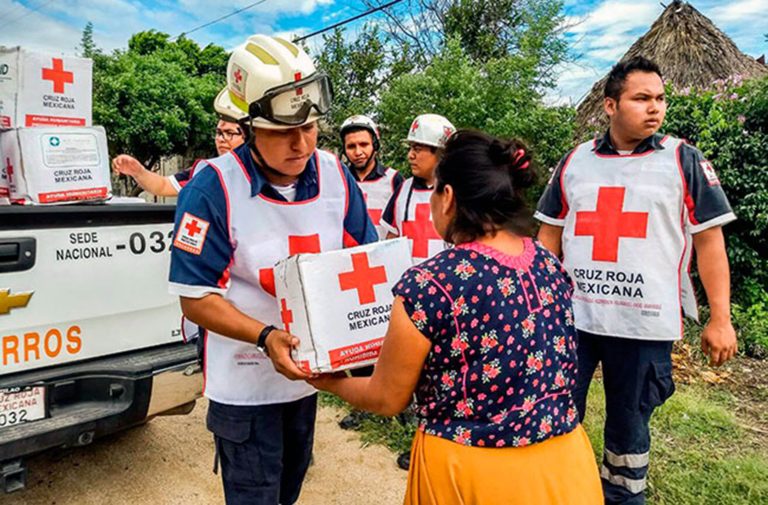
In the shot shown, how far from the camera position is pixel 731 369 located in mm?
4492

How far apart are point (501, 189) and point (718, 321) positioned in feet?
4.74

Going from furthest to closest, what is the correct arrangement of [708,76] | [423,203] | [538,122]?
[708,76]
[538,122]
[423,203]

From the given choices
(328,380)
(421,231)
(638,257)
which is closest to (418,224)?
(421,231)

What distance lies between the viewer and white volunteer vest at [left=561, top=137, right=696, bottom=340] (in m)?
2.30

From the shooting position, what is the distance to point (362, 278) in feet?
5.03

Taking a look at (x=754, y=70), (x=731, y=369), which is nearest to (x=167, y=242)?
(x=731, y=369)

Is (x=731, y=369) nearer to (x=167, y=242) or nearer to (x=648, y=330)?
(x=648, y=330)

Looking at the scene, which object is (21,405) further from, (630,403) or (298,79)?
(630,403)

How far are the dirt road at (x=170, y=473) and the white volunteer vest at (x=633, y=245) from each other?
1.46m

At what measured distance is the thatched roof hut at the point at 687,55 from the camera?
7.52 meters

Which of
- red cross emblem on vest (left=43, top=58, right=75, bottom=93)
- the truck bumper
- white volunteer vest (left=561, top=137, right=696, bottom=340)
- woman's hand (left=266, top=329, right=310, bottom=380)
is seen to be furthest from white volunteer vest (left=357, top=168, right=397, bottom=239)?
woman's hand (left=266, top=329, right=310, bottom=380)

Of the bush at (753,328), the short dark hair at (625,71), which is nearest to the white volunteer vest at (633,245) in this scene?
the short dark hair at (625,71)

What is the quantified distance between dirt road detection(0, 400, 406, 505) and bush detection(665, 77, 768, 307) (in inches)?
154

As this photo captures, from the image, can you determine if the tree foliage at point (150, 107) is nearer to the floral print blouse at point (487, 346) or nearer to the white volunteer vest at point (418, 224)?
the white volunteer vest at point (418, 224)
